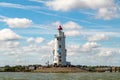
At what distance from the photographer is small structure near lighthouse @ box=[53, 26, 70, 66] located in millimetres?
151625

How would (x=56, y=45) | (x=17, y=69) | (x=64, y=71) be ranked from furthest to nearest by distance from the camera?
(x=17, y=69) → (x=56, y=45) → (x=64, y=71)

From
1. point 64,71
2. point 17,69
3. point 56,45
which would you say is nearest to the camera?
point 64,71

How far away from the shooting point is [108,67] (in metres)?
189

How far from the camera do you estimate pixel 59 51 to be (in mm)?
151875

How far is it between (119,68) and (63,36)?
43.5m

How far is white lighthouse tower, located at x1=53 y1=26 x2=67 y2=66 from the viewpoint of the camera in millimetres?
151625

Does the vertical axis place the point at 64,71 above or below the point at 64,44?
below

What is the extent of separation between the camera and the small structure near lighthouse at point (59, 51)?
15162cm

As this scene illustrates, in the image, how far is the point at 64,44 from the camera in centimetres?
15425

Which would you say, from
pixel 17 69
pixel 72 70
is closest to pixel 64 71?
pixel 72 70

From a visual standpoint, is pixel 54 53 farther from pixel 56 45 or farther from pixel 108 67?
pixel 108 67

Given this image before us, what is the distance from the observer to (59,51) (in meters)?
152

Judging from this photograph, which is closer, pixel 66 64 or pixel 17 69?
pixel 66 64

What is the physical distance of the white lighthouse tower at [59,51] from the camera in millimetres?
151625
